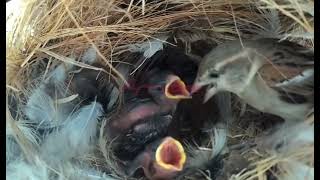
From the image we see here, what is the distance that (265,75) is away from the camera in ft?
2.77

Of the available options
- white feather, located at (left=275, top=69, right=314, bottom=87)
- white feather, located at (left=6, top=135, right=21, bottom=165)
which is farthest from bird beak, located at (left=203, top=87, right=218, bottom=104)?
white feather, located at (left=6, top=135, right=21, bottom=165)

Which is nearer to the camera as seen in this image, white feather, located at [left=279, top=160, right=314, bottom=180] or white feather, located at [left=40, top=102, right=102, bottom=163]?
white feather, located at [left=279, top=160, right=314, bottom=180]

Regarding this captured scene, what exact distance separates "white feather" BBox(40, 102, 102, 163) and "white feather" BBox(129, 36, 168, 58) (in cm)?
11

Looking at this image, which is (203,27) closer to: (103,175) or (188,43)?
(188,43)

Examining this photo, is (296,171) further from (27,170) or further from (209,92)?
(27,170)

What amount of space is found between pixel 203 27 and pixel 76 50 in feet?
0.72

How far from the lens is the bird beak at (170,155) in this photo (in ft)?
2.90

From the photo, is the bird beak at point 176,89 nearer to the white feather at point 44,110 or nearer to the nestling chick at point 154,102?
the nestling chick at point 154,102

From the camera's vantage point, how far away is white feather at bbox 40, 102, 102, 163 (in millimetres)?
919

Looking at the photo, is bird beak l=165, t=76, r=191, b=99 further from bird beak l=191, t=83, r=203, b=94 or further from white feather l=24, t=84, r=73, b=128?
white feather l=24, t=84, r=73, b=128

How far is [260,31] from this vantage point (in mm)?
885

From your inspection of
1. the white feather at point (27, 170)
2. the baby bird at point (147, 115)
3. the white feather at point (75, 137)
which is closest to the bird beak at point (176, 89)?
the baby bird at point (147, 115)

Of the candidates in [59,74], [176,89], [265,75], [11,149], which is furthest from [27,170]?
[265,75]
